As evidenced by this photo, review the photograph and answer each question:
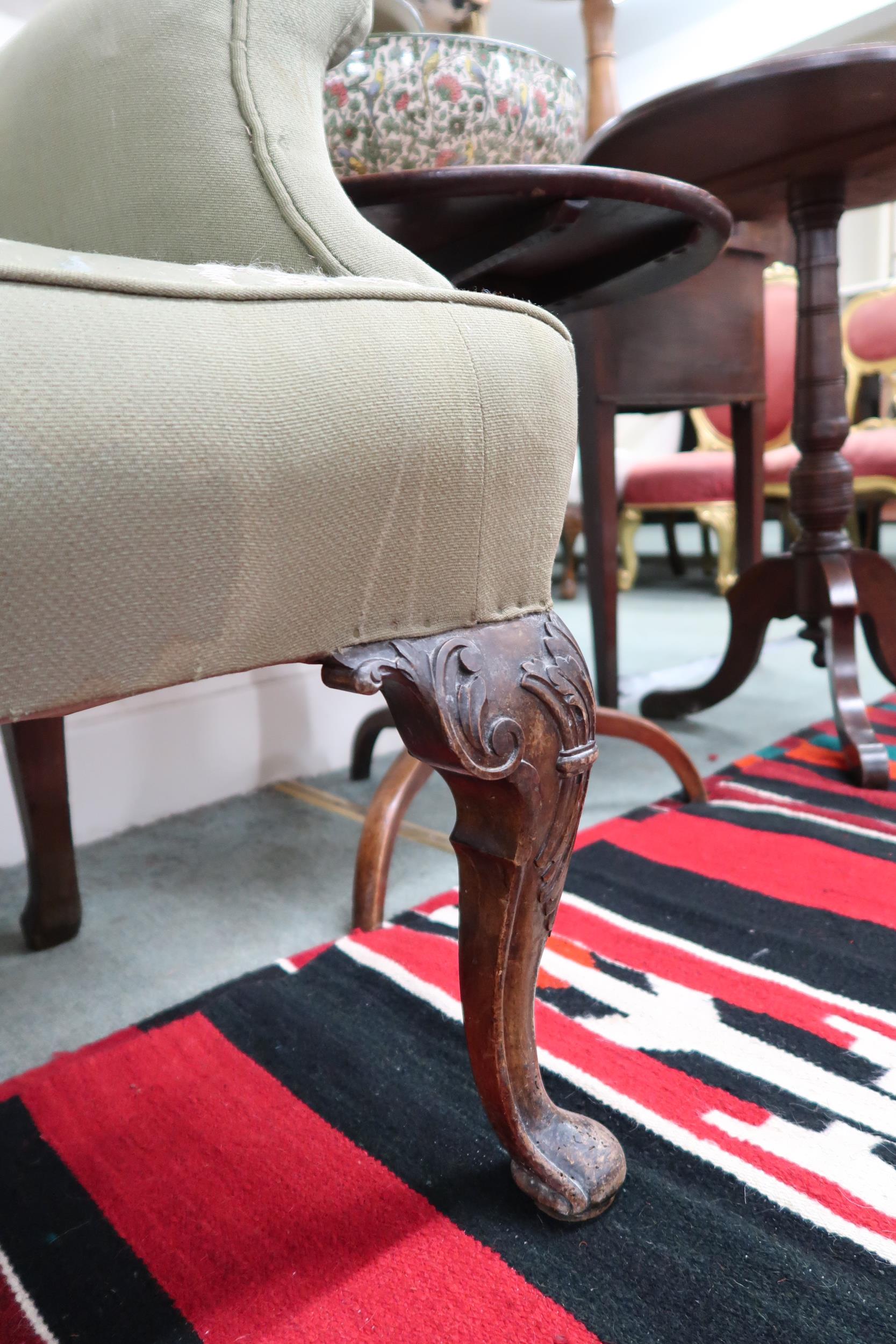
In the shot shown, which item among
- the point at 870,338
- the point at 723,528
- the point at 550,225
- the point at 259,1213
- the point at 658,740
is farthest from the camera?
the point at 870,338

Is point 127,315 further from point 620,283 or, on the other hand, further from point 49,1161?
point 620,283

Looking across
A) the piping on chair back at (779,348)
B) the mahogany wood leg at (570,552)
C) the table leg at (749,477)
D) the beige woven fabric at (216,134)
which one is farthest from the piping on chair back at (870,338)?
the beige woven fabric at (216,134)

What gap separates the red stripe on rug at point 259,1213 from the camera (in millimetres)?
424

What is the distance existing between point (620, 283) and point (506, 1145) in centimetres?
78

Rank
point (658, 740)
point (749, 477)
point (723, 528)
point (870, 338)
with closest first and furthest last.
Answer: point (658, 740) < point (749, 477) < point (723, 528) < point (870, 338)

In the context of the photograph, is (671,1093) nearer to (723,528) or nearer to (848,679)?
(848,679)

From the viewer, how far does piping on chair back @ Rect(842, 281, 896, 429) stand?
2.88 metres

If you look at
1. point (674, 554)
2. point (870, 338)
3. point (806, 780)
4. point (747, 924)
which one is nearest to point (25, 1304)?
point (747, 924)

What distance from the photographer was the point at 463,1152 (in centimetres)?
53

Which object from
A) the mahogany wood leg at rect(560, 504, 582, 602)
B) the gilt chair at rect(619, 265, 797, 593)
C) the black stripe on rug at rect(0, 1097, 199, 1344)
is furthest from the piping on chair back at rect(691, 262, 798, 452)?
the black stripe on rug at rect(0, 1097, 199, 1344)

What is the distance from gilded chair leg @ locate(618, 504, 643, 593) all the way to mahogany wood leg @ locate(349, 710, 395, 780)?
1890 mm

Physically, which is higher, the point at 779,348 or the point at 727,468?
the point at 779,348

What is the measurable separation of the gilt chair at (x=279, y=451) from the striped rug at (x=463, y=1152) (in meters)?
0.05

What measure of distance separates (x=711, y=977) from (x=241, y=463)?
597 millimetres
